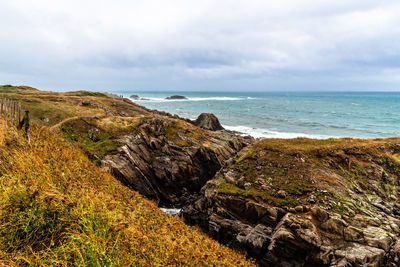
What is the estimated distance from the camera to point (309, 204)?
12.1 meters

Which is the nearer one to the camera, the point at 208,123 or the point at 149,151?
the point at 149,151

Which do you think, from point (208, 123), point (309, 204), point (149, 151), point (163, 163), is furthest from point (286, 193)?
point (208, 123)

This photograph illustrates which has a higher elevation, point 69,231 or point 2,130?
point 2,130

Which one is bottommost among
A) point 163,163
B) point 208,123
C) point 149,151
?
point 163,163

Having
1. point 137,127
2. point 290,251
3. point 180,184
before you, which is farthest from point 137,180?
point 290,251

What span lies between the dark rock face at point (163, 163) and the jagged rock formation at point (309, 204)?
5.65m

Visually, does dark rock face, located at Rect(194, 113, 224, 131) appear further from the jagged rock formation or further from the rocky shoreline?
the jagged rock formation

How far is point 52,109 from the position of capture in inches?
1141

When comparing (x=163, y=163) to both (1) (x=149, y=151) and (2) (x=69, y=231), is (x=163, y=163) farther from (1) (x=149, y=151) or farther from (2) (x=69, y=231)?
(2) (x=69, y=231)

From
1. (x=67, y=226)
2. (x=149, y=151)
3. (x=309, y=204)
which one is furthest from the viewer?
(x=149, y=151)

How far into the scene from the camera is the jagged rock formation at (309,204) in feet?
33.5

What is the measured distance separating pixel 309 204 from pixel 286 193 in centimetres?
147

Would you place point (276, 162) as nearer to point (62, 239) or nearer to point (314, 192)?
point (314, 192)

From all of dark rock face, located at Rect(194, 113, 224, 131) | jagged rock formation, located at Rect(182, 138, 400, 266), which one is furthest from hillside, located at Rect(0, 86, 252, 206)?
dark rock face, located at Rect(194, 113, 224, 131)
